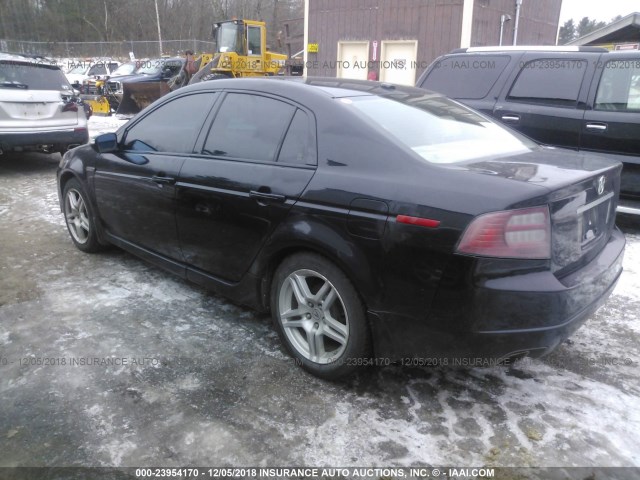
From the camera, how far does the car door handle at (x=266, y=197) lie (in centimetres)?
276

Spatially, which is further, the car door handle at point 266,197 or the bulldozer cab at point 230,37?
the bulldozer cab at point 230,37

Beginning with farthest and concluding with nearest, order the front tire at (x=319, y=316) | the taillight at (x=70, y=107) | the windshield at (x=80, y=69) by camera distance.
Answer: the windshield at (x=80, y=69) → the taillight at (x=70, y=107) → the front tire at (x=319, y=316)

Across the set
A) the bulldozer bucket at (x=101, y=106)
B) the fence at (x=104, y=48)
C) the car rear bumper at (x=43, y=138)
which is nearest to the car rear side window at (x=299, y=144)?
the car rear bumper at (x=43, y=138)

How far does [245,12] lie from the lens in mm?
51312

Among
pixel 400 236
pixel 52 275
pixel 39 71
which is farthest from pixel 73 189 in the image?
pixel 39 71

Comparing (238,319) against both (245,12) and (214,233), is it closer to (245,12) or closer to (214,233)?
(214,233)

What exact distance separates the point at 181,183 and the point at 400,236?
174 centimetres

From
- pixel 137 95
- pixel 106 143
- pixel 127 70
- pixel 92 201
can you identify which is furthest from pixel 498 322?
pixel 127 70

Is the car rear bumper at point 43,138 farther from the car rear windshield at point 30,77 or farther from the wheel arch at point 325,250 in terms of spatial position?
the wheel arch at point 325,250

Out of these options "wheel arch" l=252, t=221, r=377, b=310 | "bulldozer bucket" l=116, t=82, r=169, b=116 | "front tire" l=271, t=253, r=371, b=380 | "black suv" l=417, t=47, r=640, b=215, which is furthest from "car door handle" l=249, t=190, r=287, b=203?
"bulldozer bucket" l=116, t=82, r=169, b=116

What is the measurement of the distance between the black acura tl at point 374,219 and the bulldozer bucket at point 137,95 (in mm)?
12997

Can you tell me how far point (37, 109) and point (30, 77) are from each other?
560mm

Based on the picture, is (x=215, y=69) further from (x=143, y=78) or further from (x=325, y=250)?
(x=325, y=250)

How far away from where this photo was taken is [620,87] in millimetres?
5027
